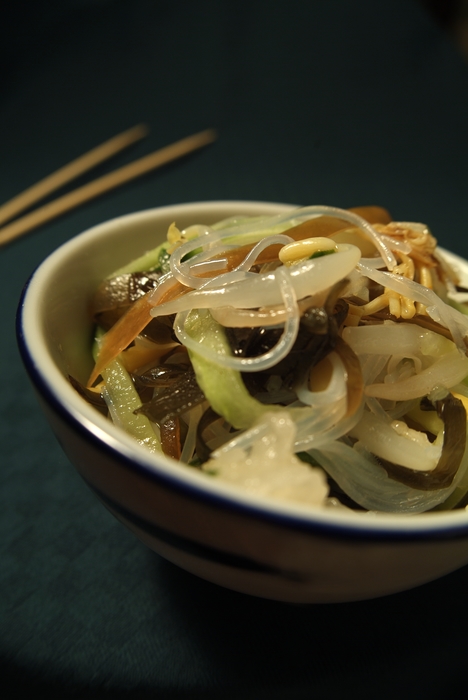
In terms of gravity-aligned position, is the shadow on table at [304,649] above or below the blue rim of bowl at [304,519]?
below

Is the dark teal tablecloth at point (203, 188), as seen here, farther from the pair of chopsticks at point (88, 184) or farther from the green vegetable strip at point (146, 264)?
the green vegetable strip at point (146, 264)

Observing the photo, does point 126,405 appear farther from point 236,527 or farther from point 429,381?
point 429,381

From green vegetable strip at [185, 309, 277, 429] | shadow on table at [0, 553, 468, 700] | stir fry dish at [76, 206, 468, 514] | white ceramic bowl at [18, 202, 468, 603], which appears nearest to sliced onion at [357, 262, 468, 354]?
stir fry dish at [76, 206, 468, 514]

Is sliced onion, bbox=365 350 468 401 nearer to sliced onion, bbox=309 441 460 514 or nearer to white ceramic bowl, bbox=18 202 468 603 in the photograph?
sliced onion, bbox=309 441 460 514

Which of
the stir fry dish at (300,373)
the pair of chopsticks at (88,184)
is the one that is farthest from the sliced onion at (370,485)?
the pair of chopsticks at (88,184)

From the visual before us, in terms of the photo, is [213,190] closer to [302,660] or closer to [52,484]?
[52,484]

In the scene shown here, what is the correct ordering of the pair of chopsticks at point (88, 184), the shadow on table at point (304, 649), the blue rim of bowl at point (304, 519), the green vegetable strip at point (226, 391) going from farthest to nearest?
1. the pair of chopsticks at point (88, 184)
2. the shadow on table at point (304, 649)
3. the green vegetable strip at point (226, 391)
4. the blue rim of bowl at point (304, 519)
